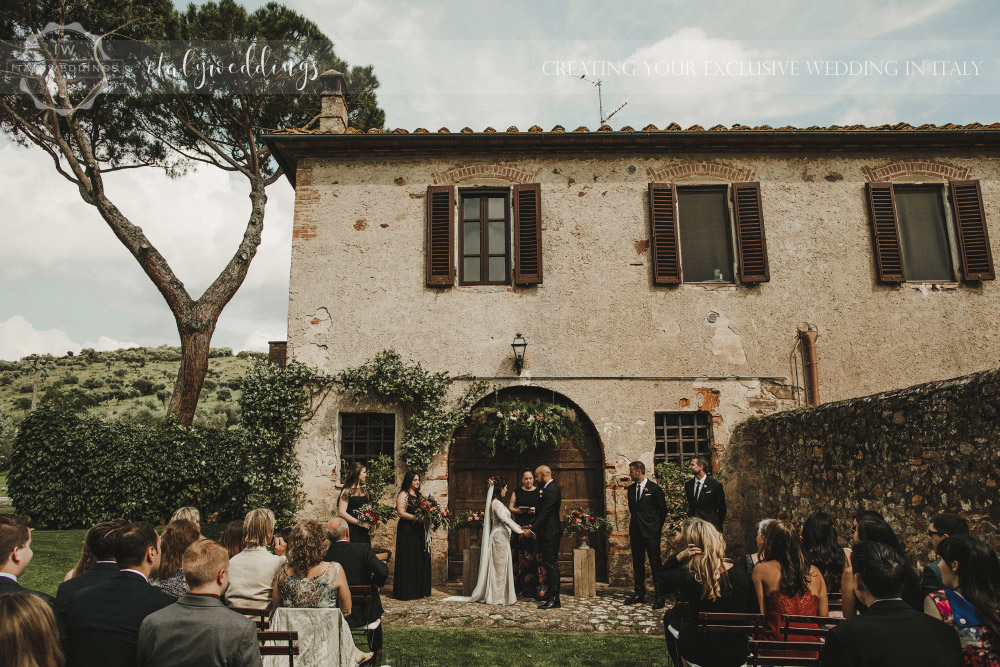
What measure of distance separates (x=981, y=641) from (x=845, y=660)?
73 cm

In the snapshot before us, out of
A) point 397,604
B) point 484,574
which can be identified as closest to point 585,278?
point 484,574

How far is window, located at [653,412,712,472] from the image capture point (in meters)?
9.84

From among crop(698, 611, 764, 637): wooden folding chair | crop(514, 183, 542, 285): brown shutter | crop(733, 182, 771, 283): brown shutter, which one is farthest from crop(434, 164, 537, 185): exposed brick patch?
crop(698, 611, 764, 637): wooden folding chair

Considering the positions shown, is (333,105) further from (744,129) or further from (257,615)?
(257,615)

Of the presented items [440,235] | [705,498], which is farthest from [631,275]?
[705,498]

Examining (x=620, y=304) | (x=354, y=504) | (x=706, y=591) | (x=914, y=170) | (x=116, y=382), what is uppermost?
(x=116, y=382)

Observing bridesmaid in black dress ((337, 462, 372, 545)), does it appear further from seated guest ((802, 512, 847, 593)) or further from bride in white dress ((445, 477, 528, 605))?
seated guest ((802, 512, 847, 593))

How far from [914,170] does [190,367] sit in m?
13.6

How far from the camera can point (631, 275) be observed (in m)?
10.2

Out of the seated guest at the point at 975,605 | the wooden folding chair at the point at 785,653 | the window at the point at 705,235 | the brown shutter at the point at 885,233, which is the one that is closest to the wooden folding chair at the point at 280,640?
the wooden folding chair at the point at 785,653

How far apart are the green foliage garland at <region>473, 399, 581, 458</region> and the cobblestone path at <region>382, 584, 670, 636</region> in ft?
7.06

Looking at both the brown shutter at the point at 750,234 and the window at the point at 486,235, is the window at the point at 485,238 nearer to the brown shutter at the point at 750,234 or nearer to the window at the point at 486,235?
the window at the point at 486,235

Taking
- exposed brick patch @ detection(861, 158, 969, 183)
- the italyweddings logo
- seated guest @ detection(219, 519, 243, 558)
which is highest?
the italyweddings logo

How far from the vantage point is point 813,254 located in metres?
10.3
